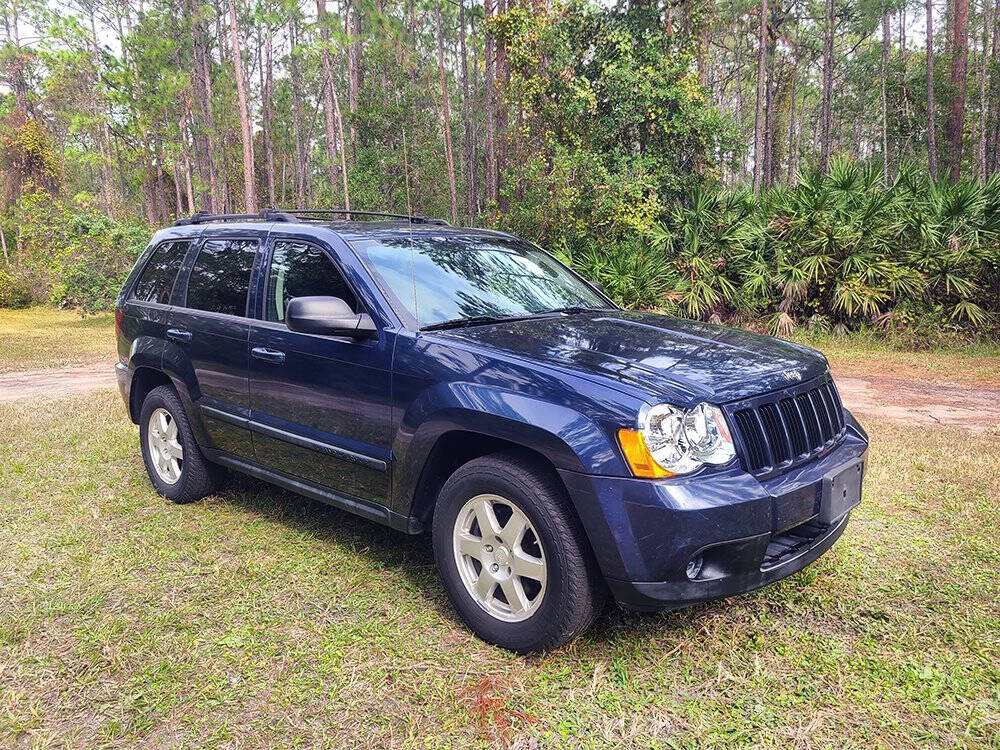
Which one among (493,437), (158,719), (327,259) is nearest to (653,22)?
(327,259)

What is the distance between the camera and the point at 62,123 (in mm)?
41812

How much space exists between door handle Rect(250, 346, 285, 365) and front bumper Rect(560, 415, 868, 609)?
186 centimetres

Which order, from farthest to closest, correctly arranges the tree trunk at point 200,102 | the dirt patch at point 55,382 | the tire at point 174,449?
the tree trunk at point 200,102
the dirt patch at point 55,382
the tire at point 174,449

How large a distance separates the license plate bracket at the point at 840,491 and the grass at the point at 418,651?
0.55 metres

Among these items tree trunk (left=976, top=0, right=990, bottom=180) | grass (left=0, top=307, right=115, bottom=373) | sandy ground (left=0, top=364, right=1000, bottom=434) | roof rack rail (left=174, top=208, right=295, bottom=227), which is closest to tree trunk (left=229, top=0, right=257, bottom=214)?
grass (left=0, top=307, right=115, bottom=373)

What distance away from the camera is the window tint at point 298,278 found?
3809mm

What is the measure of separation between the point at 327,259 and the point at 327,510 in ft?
5.72

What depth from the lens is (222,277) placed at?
4523mm

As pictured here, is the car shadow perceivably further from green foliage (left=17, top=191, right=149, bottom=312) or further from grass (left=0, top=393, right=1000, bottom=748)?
green foliage (left=17, top=191, right=149, bottom=312)

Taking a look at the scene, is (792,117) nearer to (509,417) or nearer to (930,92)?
(930,92)

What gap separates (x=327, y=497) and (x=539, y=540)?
4.64 ft

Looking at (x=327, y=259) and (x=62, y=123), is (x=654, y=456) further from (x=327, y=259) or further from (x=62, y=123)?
(x=62, y=123)

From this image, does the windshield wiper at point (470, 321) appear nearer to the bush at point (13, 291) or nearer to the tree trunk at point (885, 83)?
the bush at point (13, 291)

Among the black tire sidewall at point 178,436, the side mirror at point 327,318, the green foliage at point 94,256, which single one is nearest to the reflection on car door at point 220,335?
the black tire sidewall at point 178,436
